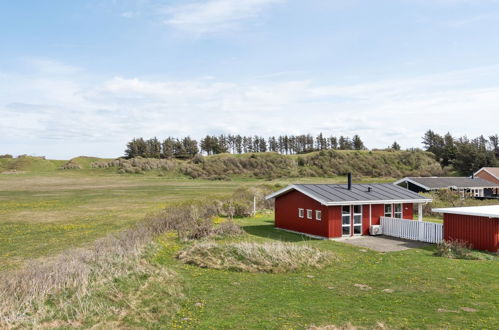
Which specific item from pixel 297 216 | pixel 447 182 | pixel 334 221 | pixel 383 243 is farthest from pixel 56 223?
pixel 447 182

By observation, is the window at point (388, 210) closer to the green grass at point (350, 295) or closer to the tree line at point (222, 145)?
the green grass at point (350, 295)

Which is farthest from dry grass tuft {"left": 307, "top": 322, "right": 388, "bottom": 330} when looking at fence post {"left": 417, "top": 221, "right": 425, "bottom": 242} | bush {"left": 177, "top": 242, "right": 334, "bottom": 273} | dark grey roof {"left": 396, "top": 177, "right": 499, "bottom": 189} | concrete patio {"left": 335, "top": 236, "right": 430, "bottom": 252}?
dark grey roof {"left": 396, "top": 177, "right": 499, "bottom": 189}

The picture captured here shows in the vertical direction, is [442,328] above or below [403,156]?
below

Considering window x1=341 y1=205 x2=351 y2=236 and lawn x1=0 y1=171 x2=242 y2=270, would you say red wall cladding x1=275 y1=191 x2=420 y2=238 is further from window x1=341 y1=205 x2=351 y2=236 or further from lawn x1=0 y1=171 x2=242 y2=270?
lawn x1=0 y1=171 x2=242 y2=270

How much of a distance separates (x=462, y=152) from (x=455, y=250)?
9503 centimetres

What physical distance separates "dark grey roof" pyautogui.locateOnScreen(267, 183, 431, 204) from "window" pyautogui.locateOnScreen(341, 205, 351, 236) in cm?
78

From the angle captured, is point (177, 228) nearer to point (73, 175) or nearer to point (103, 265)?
point (103, 265)

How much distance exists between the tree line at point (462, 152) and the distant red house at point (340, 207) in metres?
82.5

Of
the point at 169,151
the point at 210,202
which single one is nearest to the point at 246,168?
the point at 169,151

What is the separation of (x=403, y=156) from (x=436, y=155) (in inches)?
582

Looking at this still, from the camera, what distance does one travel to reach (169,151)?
152 metres

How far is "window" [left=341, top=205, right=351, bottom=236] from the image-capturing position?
82.1 ft

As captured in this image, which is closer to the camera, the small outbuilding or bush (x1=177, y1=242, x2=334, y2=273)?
bush (x1=177, y1=242, x2=334, y2=273)

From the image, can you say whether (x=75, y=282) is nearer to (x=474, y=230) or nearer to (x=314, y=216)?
(x=314, y=216)
